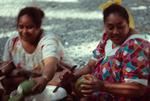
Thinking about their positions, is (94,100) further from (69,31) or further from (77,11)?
(77,11)

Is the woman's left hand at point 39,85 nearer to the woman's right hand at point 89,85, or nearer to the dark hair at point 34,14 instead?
the woman's right hand at point 89,85

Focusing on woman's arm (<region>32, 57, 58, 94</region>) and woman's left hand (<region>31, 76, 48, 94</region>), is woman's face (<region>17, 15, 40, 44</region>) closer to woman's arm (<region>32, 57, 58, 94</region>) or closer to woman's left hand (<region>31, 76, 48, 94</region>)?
woman's arm (<region>32, 57, 58, 94</region>)

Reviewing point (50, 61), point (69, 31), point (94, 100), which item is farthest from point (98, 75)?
point (69, 31)

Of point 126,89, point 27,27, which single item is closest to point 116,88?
point 126,89

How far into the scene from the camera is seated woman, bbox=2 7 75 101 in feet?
11.1

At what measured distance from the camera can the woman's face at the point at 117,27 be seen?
9.70 feet

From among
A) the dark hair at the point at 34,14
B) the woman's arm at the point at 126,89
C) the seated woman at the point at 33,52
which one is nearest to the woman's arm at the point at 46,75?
the seated woman at the point at 33,52

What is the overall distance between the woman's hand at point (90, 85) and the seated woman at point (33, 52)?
1.33ft

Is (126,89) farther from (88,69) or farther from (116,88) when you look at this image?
(88,69)

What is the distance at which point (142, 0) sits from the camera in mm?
9688

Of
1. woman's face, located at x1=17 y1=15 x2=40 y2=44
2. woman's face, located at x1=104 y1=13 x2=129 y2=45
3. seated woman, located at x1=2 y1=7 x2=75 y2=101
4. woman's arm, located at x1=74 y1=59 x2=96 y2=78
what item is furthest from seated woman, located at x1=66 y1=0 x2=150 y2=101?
woman's face, located at x1=17 y1=15 x2=40 y2=44

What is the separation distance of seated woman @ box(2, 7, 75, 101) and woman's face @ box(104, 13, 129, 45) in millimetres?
597

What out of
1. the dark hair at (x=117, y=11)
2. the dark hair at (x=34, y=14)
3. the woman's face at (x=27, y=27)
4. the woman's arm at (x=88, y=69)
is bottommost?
the woman's arm at (x=88, y=69)

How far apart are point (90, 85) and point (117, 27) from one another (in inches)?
18.6
